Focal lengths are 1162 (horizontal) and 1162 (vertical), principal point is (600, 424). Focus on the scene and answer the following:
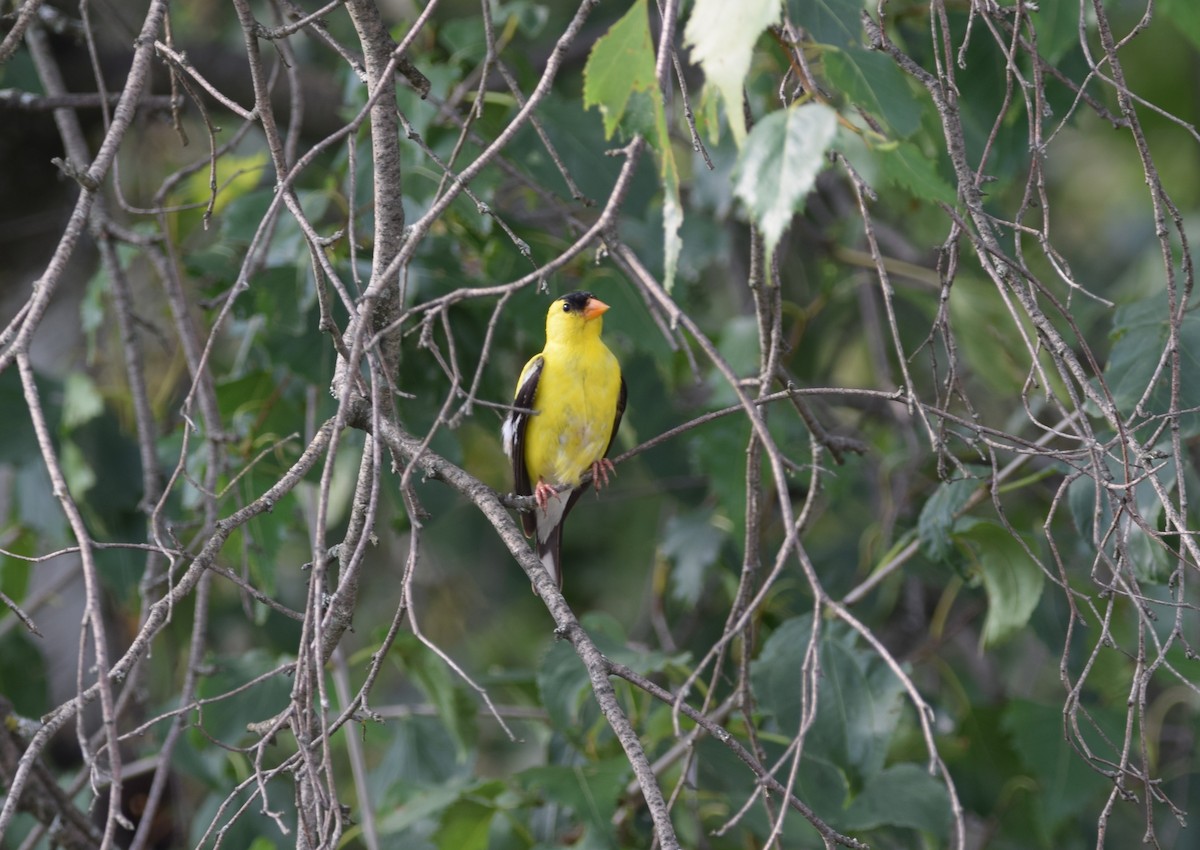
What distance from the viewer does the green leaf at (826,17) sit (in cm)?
191

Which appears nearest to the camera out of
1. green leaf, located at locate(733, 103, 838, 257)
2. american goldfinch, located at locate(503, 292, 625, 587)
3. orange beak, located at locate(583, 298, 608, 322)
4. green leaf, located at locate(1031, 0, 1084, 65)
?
green leaf, located at locate(733, 103, 838, 257)

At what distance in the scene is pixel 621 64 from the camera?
1668 millimetres

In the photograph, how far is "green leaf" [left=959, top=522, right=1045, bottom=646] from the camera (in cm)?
286

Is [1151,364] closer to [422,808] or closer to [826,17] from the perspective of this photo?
[826,17]

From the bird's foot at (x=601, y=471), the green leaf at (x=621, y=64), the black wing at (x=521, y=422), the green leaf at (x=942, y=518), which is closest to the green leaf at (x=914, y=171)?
the green leaf at (x=621, y=64)

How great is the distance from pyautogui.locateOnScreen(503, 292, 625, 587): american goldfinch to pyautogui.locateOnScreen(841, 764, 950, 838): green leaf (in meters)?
1.30

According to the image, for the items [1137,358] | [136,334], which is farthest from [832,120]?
[136,334]

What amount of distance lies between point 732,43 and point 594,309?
2589 millimetres

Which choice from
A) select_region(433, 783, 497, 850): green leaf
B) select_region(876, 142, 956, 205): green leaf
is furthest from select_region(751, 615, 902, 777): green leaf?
select_region(876, 142, 956, 205): green leaf

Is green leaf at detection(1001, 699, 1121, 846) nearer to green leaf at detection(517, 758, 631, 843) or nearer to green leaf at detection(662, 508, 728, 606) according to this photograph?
green leaf at detection(662, 508, 728, 606)

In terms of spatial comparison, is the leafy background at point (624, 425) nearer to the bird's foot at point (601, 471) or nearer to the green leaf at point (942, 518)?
the green leaf at point (942, 518)

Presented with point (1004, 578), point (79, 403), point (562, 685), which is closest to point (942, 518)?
point (1004, 578)

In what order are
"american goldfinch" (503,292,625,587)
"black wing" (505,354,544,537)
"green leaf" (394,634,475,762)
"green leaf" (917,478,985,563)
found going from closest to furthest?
"green leaf" (917,478,985,563)
"green leaf" (394,634,475,762)
"american goldfinch" (503,292,625,587)
"black wing" (505,354,544,537)

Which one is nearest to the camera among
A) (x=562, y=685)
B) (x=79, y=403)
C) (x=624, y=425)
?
(x=562, y=685)
